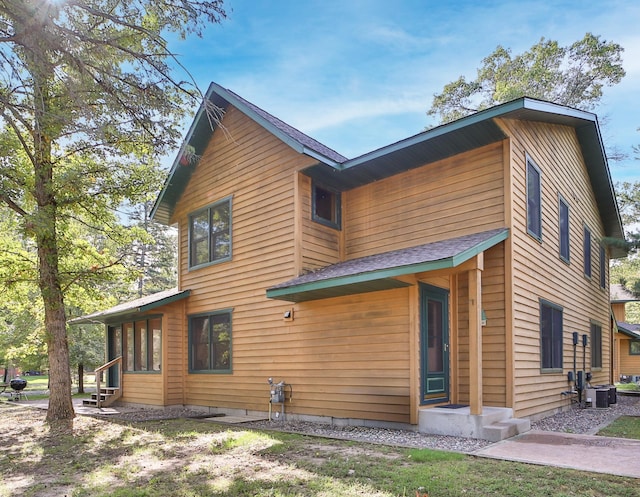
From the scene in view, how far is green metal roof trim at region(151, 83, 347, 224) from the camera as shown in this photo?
371 inches

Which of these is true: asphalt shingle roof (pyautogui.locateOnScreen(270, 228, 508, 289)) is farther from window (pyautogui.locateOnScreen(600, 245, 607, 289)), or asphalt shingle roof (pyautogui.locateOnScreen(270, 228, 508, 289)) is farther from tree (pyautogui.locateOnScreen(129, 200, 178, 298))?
tree (pyautogui.locateOnScreen(129, 200, 178, 298))

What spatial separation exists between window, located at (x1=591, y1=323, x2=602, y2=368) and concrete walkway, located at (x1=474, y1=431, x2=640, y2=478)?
23.6 ft

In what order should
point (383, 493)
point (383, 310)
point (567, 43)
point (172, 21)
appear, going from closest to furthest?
1. point (383, 493)
2. point (172, 21)
3. point (383, 310)
4. point (567, 43)

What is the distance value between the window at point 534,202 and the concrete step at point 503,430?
3.28 m

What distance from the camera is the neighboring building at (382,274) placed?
7.66 meters

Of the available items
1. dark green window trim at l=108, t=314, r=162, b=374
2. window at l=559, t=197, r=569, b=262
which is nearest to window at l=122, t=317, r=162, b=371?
dark green window trim at l=108, t=314, r=162, b=374

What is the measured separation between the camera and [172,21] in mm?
6160

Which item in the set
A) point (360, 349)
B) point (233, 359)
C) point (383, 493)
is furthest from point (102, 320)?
point (383, 493)

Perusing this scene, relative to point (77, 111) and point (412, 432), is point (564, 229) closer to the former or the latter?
point (412, 432)

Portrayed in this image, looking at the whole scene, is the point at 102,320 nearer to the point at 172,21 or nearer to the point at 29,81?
the point at 29,81

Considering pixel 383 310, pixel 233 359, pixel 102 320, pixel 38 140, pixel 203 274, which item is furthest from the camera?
pixel 102 320

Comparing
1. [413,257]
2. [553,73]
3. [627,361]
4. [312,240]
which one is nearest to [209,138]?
[312,240]

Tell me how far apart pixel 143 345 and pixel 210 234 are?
3.65 m

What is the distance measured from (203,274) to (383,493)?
862 cm
